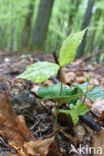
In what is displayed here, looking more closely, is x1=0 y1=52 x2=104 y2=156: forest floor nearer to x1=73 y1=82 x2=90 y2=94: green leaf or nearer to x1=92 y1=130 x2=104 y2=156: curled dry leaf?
x1=92 y1=130 x2=104 y2=156: curled dry leaf

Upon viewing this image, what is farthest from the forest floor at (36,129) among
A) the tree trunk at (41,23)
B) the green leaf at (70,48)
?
the tree trunk at (41,23)

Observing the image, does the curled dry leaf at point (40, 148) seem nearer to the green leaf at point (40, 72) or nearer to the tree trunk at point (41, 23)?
the green leaf at point (40, 72)

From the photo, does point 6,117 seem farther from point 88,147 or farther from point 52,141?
point 88,147

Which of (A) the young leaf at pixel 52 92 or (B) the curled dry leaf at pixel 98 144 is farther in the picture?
(A) the young leaf at pixel 52 92

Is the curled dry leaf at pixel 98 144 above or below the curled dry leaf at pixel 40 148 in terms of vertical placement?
below

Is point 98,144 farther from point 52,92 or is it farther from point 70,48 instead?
point 70,48
